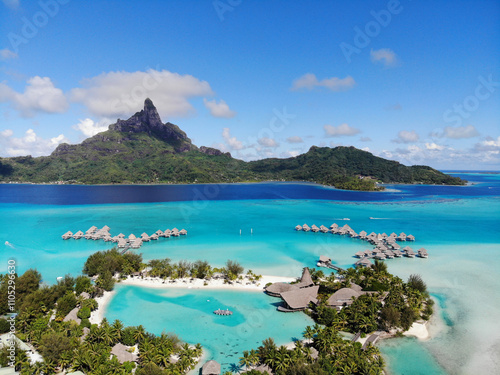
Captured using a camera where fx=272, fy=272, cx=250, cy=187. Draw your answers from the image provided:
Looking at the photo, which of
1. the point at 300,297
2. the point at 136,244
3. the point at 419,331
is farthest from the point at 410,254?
the point at 136,244

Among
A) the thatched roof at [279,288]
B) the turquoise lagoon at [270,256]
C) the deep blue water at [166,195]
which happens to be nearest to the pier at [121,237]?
the turquoise lagoon at [270,256]

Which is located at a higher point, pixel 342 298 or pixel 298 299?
pixel 342 298

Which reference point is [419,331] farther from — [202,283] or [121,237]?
[121,237]

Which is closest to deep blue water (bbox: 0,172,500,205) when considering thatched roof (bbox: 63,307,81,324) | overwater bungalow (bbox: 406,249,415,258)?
overwater bungalow (bbox: 406,249,415,258)

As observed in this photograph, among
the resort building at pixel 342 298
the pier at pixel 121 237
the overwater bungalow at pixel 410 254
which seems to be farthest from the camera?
the pier at pixel 121 237

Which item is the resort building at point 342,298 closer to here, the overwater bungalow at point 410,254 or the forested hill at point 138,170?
the overwater bungalow at point 410,254
